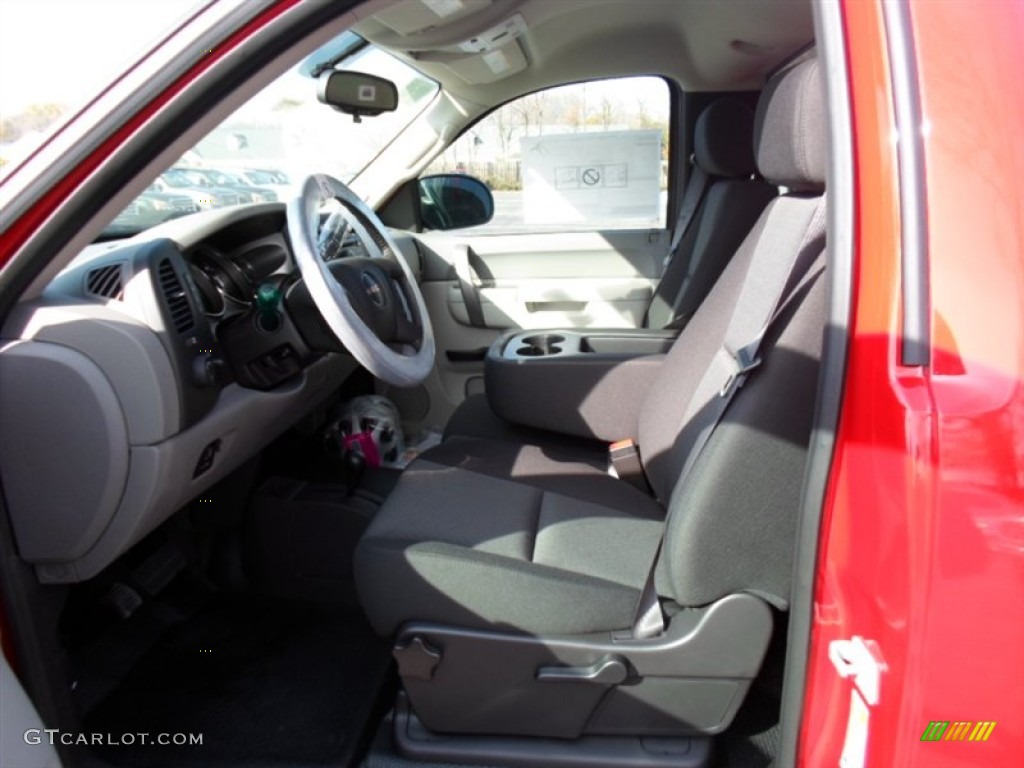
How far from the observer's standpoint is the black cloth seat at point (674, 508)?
1.03m

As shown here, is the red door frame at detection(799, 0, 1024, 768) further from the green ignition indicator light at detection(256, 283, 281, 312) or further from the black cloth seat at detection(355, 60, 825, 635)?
the green ignition indicator light at detection(256, 283, 281, 312)

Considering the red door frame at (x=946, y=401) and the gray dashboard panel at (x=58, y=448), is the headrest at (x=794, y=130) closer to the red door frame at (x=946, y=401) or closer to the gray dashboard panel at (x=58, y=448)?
the red door frame at (x=946, y=401)

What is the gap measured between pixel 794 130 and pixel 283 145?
1.57 metres

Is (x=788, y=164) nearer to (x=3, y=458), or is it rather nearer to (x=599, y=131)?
(x=3, y=458)

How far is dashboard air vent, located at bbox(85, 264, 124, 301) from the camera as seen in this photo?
122cm

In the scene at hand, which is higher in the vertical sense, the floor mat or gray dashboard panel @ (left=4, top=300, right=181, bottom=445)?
A: gray dashboard panel @ (left=4, top=300, right=181, bottom=445)

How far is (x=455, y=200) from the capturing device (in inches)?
113

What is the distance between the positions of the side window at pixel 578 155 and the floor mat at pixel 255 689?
1.71 meters

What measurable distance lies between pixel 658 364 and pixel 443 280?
1205mm

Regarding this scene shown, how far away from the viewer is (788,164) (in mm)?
1177

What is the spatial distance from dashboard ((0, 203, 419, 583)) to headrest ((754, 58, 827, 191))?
35.3 inches

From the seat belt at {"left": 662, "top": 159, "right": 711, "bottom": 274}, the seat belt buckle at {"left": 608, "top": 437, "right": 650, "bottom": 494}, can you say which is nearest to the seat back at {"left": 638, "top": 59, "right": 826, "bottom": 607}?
the seat belt buckle at {"left": 608, "top": 437, "right": 650, "bottom": 494}

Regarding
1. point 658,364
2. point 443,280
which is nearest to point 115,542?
point 658,364

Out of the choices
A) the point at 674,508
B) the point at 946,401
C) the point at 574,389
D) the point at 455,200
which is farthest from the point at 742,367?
the point at 455,200
